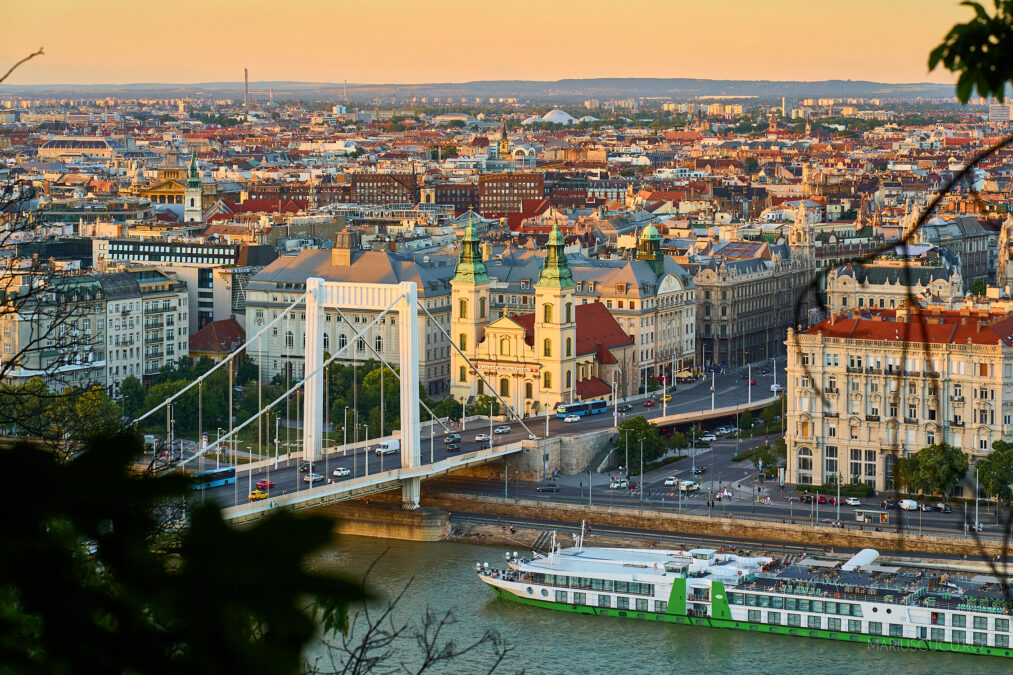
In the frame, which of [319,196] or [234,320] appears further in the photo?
[319,196]

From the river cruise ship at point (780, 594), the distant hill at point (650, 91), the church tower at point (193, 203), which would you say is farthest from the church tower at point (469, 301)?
the distant hill at point (650, 91)

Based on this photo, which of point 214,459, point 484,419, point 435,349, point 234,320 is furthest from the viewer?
point 234,320

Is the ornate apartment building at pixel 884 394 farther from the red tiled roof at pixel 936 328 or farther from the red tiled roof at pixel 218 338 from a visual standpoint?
the red tiled roof at pixel 218 338

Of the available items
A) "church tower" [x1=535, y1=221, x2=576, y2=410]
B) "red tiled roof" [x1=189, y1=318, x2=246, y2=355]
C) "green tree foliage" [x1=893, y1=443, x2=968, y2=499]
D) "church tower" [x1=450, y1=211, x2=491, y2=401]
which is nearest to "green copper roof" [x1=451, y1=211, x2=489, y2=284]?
"church tower" [x1=450, y1=211, x2=491, y2=401]

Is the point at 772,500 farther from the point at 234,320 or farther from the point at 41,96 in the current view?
the point at 41,96

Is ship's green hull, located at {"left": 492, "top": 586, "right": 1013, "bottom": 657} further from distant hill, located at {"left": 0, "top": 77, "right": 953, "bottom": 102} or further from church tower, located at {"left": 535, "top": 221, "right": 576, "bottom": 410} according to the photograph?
distant hill, located at {"left": 0, "top": 77, "right": 953, "bottom": 102}

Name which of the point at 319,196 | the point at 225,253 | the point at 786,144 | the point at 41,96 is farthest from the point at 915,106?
the point at 225,253
